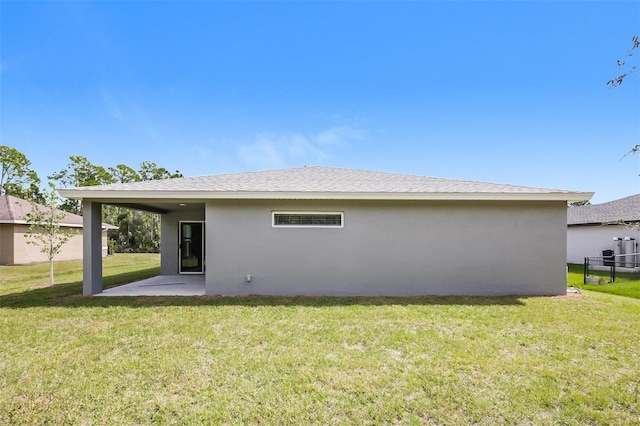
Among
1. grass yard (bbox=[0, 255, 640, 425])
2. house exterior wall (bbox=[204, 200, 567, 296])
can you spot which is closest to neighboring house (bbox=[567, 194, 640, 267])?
house exterior wall (bbox=[204, 200, 567, 296])

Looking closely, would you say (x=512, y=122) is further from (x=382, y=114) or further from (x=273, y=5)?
(x=273, y=5)

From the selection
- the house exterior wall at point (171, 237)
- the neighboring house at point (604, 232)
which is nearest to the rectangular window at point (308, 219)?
the house exterior wall at point (171, 237)

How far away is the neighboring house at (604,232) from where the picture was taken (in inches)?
602

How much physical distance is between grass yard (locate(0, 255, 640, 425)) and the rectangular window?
90.4 inches

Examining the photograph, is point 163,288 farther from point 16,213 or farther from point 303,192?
point 16,213

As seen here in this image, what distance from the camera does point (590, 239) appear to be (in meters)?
17.5

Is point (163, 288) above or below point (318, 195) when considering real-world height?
below

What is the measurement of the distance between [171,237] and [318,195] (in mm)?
7755

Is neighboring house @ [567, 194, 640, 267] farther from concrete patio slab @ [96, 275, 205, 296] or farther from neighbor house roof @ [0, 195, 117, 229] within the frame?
neighbor house roof @ [0, 195, 117, 229]

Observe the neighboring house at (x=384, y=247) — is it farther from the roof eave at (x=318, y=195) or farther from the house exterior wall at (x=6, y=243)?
the house exterior wall at (x=6, y=243)

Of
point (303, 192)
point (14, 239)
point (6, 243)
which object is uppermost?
point (303, 192)

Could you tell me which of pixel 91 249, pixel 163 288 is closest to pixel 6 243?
pixel 91 249

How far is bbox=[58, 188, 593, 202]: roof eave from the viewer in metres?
7.57

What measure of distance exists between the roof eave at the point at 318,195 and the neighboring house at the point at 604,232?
38.8 feet
